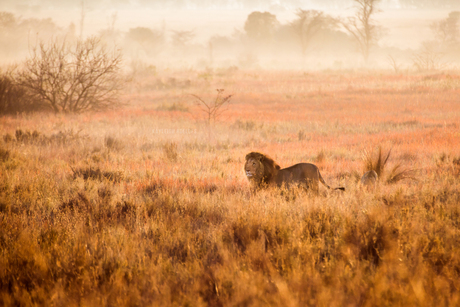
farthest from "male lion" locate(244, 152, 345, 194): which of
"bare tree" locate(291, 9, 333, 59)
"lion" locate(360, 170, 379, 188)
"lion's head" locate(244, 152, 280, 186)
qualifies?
"bare tree" locate(291, 9, 333, 59)

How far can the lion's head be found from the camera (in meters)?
5.18

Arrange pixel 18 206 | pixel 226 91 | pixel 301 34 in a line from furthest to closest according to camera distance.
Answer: pixel 301 34 < pixel 226 91 < pixel 18 206

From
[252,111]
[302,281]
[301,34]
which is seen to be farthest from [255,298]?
[301,34]

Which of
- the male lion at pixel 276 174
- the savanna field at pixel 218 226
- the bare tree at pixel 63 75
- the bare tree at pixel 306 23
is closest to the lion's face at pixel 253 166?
the male lion at pixel 276 174

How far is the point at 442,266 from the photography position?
3.00 meters

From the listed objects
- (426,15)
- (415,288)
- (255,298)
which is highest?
(426,15)

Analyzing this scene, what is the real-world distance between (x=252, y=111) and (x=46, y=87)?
9742mm

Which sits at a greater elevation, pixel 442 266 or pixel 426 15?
pixel 426 15

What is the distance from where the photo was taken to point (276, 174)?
5.40 meters

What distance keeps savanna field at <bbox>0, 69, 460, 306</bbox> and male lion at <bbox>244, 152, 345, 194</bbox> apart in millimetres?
240

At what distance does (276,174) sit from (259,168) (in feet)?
1.13

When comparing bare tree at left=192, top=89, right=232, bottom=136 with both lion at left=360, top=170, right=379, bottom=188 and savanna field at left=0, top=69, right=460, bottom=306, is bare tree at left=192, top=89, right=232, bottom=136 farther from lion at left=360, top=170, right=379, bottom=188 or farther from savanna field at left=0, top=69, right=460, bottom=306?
lion at left=360, top=170, right=379, bottom=188

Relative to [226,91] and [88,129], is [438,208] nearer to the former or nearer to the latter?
[88,129]

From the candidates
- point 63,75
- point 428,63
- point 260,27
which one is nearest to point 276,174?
point 63,75
